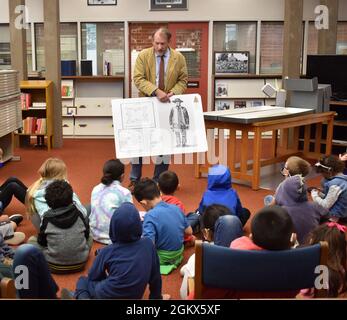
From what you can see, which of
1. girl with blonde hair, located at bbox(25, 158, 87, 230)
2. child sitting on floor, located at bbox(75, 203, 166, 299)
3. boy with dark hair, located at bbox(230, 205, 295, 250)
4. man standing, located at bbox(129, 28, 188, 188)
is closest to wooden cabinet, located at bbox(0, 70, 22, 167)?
man standing, located at bbox(129, 28, 188, 188)

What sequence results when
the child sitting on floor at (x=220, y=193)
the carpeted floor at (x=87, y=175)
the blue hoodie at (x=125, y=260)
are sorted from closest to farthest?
the blue hoodie at (x=125, y=260) < the carpeted floor at (x=87, y=175) < the child sitting on floor at (x=220, y=193)

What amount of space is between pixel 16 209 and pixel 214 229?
96.5 inches

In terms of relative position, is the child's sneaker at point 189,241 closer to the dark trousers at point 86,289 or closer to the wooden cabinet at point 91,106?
the dark trousers at point 86,289

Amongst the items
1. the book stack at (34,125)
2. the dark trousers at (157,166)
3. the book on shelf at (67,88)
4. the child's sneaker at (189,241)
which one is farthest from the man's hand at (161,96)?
the book on shelf at (67,88)

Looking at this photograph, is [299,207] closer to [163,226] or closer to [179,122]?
[163,226]

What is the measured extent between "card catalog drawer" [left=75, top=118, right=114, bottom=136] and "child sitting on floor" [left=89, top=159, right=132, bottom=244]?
255 inches

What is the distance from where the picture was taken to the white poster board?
5.39 metres

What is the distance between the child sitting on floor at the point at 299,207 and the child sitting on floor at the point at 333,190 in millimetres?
759

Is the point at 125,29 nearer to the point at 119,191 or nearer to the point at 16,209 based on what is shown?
Result: the point at 16,209

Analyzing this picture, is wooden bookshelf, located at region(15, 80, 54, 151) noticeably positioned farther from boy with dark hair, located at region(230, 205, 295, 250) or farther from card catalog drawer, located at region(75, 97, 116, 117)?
boy with dark hair, located at region(230, 205, 295, 250)

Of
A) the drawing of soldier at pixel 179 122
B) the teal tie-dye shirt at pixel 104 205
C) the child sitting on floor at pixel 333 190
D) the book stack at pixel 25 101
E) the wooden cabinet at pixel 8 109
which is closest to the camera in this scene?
the teal tie-dye shirt at pixel 104 205

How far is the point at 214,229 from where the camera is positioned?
3324mm

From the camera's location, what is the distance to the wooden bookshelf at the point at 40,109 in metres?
8.47
